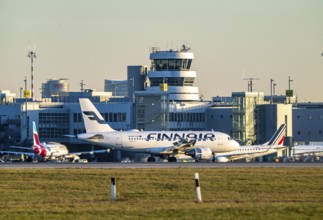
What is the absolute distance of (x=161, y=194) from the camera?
168 feet

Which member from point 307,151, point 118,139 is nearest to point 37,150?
point 118,139

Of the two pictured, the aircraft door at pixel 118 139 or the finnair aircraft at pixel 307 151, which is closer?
the aircraft door at pixel 118 139

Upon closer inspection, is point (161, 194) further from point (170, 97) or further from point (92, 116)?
point (170, 97)

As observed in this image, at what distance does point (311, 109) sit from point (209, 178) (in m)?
109

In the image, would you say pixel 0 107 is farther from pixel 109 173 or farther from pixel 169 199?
pixel 169 199

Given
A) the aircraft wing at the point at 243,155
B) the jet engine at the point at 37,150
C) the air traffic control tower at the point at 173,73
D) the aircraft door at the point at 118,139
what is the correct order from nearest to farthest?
1. the aircraft door at the point at 118,139
2. the aircraft wing at the point at 243,155
3. the jet engine at the point at 37,150
4. the air traffic control tower at the point at 173,73

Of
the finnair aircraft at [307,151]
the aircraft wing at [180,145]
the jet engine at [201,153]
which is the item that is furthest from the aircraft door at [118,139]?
the finnair aircraft at [307,151]

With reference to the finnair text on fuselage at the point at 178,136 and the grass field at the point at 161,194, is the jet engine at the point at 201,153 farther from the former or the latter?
the grass field at the point at 161,194

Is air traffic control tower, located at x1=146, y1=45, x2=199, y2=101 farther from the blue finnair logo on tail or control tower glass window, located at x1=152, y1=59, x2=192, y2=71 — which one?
the blue finnair logo on tail

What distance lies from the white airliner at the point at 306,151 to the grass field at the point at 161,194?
68.3 metres

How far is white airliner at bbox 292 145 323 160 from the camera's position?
145 m

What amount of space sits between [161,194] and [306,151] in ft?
318

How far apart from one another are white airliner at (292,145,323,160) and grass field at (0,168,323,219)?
68.3 meters

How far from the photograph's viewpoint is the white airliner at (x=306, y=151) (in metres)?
145
